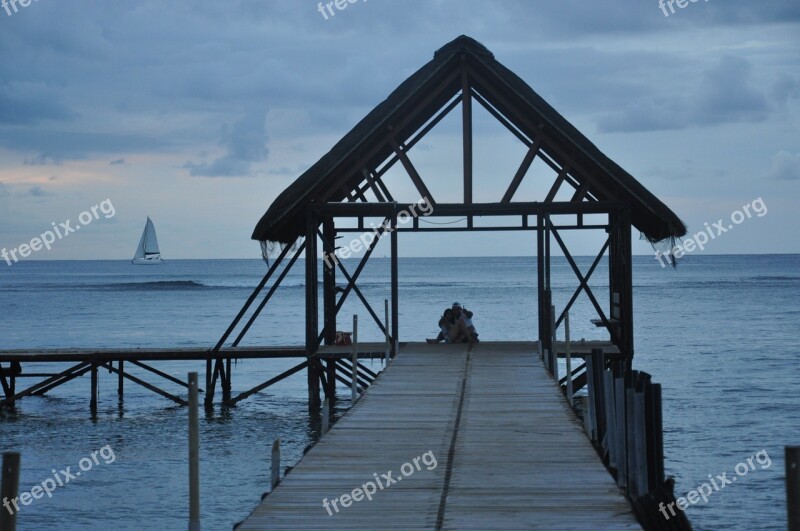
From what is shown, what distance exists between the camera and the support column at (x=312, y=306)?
1980 centimetres

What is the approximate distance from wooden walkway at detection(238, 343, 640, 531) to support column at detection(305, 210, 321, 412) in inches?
175

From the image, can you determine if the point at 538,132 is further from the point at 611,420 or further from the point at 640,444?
the point at 640,444

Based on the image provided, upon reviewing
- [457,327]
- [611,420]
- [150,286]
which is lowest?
[611,420]

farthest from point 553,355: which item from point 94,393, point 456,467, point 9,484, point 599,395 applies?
point 9,484

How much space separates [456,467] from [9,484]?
454 centimetres

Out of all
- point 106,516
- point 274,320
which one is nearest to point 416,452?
point 106,516

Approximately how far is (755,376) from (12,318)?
46448 millimetres

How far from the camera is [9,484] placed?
721 centimetres

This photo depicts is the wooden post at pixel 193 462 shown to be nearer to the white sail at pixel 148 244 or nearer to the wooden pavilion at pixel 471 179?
the wooden pavilion at pixel 471 179

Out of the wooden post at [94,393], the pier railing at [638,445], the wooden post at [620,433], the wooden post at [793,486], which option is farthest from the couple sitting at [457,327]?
the wooden post at [793,486]

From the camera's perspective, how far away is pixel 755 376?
31531 mm

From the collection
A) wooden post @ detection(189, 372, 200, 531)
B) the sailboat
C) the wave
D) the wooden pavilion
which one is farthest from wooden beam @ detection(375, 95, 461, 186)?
the sailboat

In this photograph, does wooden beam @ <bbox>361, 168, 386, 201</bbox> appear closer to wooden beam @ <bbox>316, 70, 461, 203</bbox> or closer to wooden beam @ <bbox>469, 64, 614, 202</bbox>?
wooden beam @ <bbox>316, 70, 461, 203</bbox>

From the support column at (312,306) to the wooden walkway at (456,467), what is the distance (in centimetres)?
443
